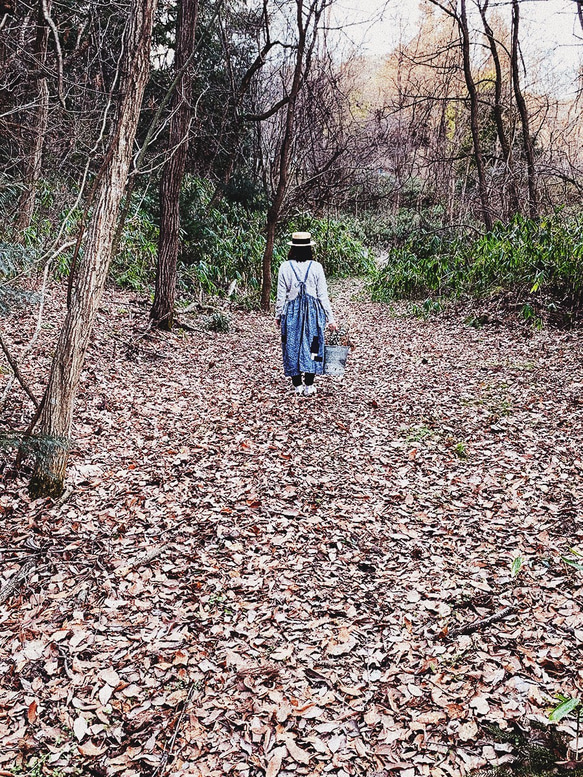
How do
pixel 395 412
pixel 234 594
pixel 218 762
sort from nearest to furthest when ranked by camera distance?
pixel 218 762 < pixel 234 594 < pixel 395 412

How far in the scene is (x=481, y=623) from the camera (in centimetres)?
274

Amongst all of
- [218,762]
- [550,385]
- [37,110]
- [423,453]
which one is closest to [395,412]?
[423,453]

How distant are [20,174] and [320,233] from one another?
9489mm

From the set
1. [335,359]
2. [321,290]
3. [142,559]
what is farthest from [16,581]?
[335,359]

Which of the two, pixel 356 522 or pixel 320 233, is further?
pixel 320 233

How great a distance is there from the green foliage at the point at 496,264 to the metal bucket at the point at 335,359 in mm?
3020

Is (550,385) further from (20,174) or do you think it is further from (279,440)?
(20,174)

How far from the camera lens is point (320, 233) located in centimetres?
1605

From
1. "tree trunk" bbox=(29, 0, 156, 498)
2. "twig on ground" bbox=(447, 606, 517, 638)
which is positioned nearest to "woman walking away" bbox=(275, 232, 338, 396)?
"tree trunk" bbox=(29, 0, 156, 498)

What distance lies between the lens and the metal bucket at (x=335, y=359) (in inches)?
283

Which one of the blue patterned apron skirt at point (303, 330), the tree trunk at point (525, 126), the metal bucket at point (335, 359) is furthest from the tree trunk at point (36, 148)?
the tree trunk at point (525, 126)

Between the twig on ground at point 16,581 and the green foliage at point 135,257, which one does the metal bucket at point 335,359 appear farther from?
the twig on ground at point 16,581

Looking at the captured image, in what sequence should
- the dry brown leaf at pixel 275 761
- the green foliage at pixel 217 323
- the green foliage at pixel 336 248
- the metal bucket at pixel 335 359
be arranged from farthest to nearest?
the green foliage at pixel 336 248
the green foliage at pixel 217 323
the metal bucket at pixel 335 359
the dry brown leaf at pixel 275 761

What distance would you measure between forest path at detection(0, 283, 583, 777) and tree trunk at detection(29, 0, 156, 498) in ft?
2.37
